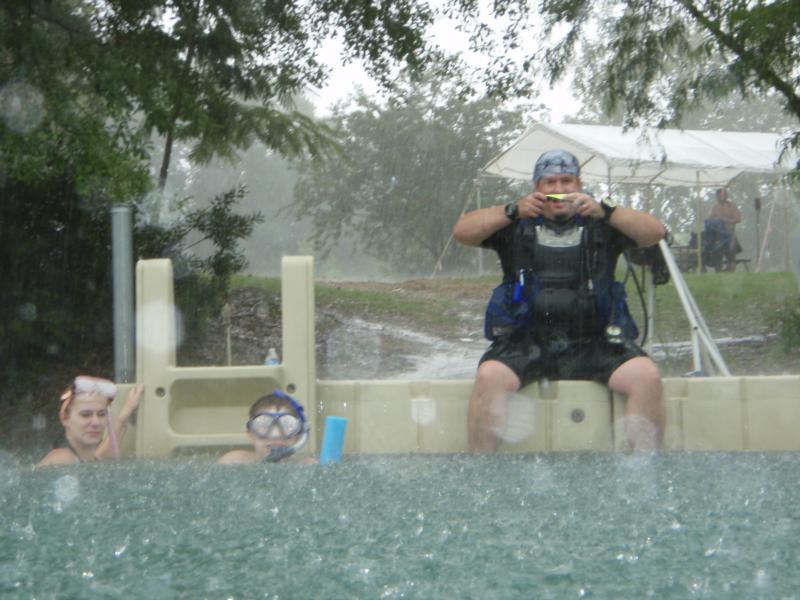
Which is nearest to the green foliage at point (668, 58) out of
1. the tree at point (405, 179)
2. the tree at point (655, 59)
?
the tree at point (655, 59)

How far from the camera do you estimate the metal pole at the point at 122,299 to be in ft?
20.7

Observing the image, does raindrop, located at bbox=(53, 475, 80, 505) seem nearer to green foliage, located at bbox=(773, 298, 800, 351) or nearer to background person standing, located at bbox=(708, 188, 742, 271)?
green foliage, located at bbox=(773, 298, 800, 351)

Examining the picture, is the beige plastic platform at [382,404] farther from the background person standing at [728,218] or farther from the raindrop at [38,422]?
the background person standing at [728,218]

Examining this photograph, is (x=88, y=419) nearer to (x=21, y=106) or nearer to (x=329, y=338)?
(x=21, y=106)

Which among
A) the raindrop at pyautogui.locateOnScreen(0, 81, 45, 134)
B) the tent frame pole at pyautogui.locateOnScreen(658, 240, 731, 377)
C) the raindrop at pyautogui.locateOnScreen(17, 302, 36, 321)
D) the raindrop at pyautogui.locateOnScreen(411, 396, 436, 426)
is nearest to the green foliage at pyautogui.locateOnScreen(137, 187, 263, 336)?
the raindrop at pyautogui.locateOnScreen(17, 302, 36, 321)

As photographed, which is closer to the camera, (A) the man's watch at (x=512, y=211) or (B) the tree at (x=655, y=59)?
(A) the man's watch at (x=512, y=211)

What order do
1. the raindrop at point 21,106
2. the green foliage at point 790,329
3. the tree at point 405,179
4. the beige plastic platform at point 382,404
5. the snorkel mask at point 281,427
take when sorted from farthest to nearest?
the tree at point 405,179
the green foliage at point 790,329
the raindrop at point 21,106
the beige plastic platform at point 382,404
the snorkel mask at point 281,427

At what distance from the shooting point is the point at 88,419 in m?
5.11

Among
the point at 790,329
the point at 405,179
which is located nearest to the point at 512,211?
the point at 790,329

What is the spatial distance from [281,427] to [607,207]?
1700mm

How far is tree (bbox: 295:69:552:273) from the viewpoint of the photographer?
26047mm

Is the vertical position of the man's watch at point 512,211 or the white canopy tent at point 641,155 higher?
the white canopy tent at point 641,155

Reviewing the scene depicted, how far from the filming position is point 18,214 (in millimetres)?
9398

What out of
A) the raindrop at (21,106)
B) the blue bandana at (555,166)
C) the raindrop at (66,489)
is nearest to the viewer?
the raindrop at (66,489)
